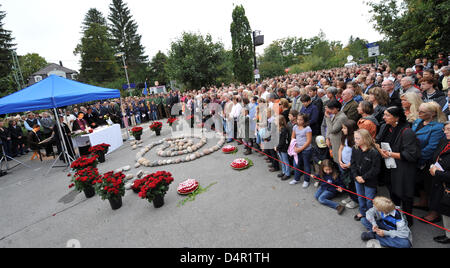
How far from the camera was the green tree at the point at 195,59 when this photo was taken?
22.5m

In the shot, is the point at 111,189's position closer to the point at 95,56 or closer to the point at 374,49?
the point at 374,49

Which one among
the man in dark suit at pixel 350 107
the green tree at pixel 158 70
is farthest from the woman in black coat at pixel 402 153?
the green tree at pixel 158 70

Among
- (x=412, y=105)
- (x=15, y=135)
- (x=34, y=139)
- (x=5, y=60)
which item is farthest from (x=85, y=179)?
(x=5, y=60)

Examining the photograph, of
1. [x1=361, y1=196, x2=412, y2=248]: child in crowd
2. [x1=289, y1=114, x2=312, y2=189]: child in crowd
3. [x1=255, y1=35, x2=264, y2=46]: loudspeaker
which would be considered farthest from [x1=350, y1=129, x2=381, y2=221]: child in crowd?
[x1=255, y1=35, x2=264, y2=46]: loudspeaker

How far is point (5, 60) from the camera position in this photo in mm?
30609

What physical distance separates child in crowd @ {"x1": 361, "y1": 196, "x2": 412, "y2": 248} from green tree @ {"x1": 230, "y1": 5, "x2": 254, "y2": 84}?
2362 cm

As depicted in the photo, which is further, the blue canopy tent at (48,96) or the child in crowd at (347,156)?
the blue canopy tent at (48,96)

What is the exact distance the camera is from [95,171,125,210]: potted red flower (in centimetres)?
480

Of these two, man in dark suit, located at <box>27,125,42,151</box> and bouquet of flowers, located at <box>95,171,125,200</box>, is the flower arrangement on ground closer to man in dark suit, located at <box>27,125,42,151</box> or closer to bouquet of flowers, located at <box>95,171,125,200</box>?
bouquet of flowers, located at <box>95,171,125,200</box>

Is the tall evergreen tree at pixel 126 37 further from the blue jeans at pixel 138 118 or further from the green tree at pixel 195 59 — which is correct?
the blue jeans at pixel 138 118

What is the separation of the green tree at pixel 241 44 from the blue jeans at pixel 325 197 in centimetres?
2240

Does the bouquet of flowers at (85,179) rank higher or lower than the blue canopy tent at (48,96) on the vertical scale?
lower

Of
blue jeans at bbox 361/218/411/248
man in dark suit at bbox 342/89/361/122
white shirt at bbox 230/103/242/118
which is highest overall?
man in dark suit at bbox 342/89/361/122

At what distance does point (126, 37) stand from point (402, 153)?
58.9 m
